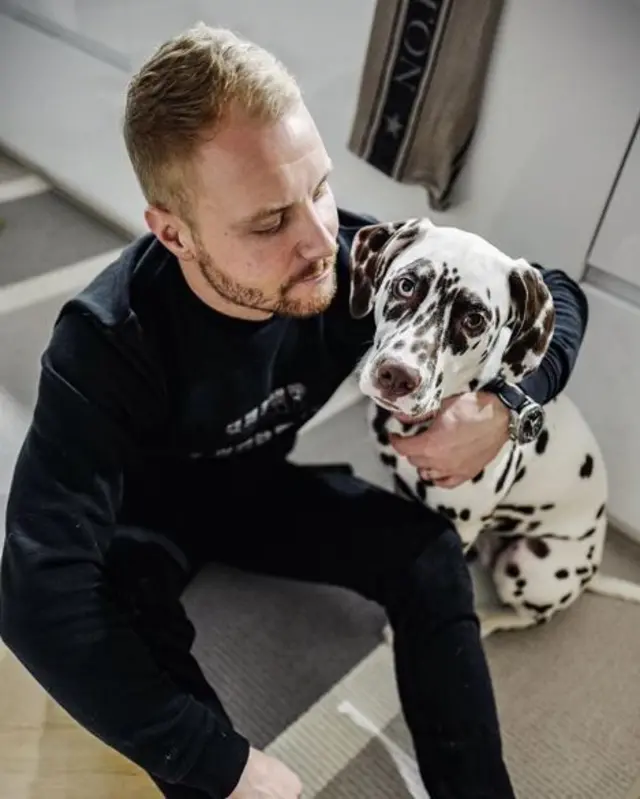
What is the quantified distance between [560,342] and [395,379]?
Answer: 1.32ft

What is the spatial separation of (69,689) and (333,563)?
486 millimetres

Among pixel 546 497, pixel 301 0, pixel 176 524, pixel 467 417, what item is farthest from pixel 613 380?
pixel 301 0

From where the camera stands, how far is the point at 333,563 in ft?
5.03

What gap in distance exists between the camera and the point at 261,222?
1.14 m

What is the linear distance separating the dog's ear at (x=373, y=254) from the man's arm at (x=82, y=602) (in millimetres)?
328

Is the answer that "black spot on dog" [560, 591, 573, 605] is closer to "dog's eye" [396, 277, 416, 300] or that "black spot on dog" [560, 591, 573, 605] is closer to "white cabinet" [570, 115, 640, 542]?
"white cabinet" [570, 115, 640, 542]

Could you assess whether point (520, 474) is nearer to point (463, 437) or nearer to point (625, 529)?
point (463, 437)

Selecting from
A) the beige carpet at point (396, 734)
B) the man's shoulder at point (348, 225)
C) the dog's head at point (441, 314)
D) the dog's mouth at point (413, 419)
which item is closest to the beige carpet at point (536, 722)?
the beige carpet at point (396, 734)

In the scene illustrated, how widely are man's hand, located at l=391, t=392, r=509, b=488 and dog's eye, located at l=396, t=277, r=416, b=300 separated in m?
0.21

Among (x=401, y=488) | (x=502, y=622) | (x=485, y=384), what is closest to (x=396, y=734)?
(x=502, y=622)

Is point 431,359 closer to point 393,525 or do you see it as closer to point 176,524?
point 393,525

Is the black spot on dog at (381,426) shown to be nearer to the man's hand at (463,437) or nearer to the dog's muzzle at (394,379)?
the man's hand at (463,437)

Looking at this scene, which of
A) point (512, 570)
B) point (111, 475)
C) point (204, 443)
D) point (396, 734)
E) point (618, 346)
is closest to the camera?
point (111, 475)

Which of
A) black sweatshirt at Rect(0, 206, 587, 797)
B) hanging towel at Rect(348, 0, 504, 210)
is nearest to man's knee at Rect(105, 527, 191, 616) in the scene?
black sweatshirt at Rect(0, 206, 587, 797)
